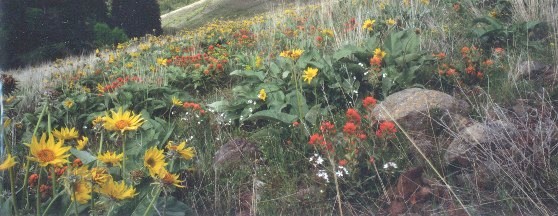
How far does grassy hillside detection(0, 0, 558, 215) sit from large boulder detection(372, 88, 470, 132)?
16mm

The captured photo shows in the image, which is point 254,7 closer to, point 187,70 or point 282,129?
point 187,70

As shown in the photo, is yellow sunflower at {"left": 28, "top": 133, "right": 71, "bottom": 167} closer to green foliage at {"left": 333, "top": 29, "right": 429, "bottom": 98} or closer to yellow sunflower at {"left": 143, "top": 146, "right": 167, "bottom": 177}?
yellow sunflower at {"left": 143, "top": 146, "right": 167, "bottom": 177}

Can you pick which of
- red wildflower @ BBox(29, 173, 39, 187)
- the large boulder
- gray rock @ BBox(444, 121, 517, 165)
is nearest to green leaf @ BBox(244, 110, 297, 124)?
the large boulder

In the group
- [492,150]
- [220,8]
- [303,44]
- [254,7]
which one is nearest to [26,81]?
[303,44]

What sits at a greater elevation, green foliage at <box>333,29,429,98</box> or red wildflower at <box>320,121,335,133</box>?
red wildflower at <box>320,121,335,133</box>

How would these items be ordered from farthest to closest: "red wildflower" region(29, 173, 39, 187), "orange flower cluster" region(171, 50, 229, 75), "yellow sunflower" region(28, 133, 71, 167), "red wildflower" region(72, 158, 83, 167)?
"orange flower cluster" region(171, 50, 229, 75)
"red wildflower" region(29, 173, 39, 187)
"red wildflower" region(72, 158, 83, 167)
"yellow sunflower" region(28, 133, 71, 167)

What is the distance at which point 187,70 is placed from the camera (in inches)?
231

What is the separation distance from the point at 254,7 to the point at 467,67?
1024 centimetres

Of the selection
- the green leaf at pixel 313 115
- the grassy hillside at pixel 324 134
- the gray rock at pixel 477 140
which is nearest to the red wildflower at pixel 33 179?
the grassy hillside at pixel 324 134

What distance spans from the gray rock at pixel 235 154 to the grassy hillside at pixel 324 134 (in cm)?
1

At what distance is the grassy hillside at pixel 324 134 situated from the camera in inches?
88.5

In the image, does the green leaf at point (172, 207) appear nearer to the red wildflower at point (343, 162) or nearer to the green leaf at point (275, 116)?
the red wildflower at point (343, 162)

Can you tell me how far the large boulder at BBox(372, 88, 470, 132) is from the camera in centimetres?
331

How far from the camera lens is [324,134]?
311cm
